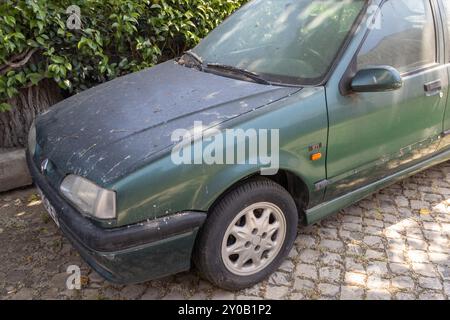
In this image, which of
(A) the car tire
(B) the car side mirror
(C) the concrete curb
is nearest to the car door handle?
(B) the car side mirror

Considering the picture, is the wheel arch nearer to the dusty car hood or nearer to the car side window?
the dusty car hood

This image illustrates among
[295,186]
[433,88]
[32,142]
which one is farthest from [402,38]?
[32,142]

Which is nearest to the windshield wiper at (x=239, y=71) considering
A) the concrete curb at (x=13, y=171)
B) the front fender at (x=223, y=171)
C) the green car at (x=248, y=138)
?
the green car at (x=248, y=138)

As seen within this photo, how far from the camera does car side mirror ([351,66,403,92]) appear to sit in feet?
8.14

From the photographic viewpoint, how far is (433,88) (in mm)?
2984

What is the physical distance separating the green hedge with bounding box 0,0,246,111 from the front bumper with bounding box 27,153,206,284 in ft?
6.51

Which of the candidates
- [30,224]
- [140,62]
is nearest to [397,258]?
[30,224]

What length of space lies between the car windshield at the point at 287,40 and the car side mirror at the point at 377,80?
22 cm

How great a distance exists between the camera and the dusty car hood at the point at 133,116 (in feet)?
7.18

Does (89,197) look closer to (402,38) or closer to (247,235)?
(247,235)

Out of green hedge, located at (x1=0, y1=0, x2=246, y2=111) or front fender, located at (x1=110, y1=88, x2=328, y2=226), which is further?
green hedge, located at (x1=0, y1=0, x2=246, y2=111)

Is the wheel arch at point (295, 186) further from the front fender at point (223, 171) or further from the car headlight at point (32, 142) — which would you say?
the car headlight at point (32, 142)

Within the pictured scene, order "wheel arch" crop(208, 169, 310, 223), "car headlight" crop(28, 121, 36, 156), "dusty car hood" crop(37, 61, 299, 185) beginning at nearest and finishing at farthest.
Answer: "dusty car hood" crop(37, 61, 299, 185), "wheel arch" crop(208, 169, 310, 223), "car headlight" crop(28, 121, 36, 156)
